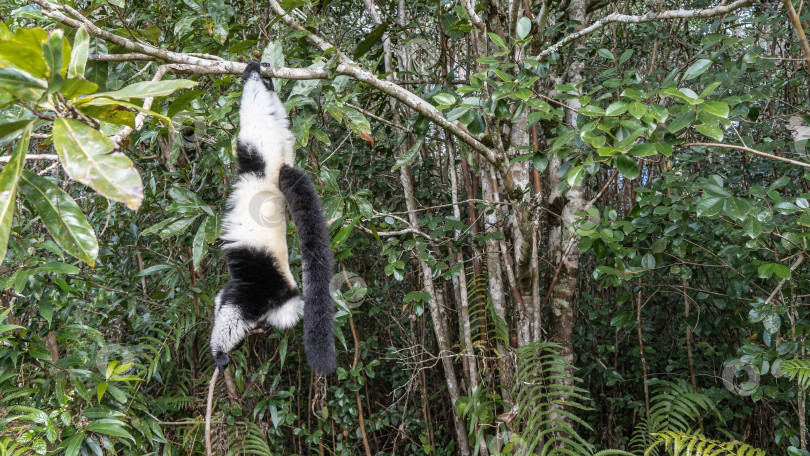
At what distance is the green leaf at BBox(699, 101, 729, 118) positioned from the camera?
1.17 meters

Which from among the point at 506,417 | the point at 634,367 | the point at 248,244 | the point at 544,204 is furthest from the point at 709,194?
the point at 634,367

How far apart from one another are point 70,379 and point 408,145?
1.82 meters

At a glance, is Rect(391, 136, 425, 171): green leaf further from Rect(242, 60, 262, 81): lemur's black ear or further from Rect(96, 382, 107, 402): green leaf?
Rect(96, 382, 107, 402): green leaf

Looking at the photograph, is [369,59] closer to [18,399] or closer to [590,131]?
[590,131]

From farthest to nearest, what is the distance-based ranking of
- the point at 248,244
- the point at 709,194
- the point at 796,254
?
the point at 796,254, the point at 709,194, the point at 248,244

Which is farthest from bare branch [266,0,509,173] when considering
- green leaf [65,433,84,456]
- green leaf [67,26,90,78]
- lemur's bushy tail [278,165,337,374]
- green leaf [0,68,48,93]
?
green leaf [65,433,84,456]

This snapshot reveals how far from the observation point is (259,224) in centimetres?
109

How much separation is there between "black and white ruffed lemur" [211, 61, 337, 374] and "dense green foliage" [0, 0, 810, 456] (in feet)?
0.72

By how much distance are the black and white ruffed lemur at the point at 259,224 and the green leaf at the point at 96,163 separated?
435mm

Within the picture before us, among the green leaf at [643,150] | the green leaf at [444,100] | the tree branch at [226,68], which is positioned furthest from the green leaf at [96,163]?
the green leaf at [643,150]

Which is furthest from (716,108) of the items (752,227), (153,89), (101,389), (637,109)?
(101,389)

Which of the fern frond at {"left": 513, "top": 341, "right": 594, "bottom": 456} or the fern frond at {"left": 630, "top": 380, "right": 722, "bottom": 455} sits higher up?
the fern frond at {"left": 513, "top": 341, "right": 594, "bottom": 456}

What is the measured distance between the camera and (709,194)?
1.56 meters

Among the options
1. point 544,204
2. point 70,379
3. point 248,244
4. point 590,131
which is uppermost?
point 590,131
